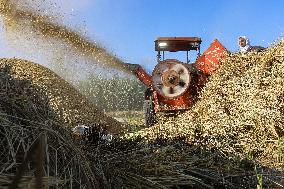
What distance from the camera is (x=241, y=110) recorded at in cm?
860

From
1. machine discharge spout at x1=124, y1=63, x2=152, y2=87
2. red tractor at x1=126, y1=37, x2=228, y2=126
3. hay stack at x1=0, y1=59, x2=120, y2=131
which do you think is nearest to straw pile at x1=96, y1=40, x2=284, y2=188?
red tractor at x1=126, y1=37, x2=228, y2=126

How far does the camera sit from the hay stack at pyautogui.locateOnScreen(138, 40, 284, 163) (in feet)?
25.2

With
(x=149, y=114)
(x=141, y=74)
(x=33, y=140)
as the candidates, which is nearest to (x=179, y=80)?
(x=149, y=114)

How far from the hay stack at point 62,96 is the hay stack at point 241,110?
123 inches

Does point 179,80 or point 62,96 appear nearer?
point 179,80

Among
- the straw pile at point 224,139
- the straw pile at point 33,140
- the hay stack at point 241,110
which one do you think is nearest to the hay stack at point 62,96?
the straw pile at point 224,139

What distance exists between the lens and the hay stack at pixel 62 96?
462 inches

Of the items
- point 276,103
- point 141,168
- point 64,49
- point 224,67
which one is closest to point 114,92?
point 64,49

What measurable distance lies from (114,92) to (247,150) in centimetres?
1797

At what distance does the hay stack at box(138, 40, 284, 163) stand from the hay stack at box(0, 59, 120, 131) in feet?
10.2

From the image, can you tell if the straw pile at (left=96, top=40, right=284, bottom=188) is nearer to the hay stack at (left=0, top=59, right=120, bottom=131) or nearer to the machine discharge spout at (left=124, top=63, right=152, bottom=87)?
the machine discharge spout at (left=124, top=63, right=152, bottom=87)

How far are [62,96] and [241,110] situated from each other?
224 inches

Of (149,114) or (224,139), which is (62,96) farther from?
(224,139)

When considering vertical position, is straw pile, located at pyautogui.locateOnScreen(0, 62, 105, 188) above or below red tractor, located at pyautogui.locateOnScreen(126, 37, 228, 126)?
below
